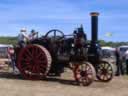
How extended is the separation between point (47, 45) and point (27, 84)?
92.3 inches

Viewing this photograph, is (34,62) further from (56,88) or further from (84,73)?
(56,88)

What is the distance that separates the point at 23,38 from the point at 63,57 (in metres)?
2.22

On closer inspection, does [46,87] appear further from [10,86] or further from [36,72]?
[36,72]

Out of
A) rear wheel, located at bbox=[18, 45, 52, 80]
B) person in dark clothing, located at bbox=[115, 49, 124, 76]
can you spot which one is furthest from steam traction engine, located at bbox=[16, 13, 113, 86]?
person in dark clothing, located at bbox=[115, 49, 124, 76]

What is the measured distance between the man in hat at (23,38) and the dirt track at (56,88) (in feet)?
5.22

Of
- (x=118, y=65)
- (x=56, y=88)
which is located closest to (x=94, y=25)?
(x=56, y=88)

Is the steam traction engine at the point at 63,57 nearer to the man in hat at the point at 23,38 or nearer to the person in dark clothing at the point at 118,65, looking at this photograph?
the man in hat at the point at 23,38

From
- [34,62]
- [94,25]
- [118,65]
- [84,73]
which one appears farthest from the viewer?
[118,65]

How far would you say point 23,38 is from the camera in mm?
19328

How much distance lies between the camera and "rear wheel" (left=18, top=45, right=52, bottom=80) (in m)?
17.8

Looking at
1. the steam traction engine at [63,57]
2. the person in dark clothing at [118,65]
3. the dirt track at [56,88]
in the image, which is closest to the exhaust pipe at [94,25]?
the steam traction engine at [63,57]

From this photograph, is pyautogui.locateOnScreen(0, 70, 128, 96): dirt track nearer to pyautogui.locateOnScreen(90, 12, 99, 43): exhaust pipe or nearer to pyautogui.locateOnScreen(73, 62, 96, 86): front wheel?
pyautogui.locateOnScreen(73, 62, 96, 86): front wheel

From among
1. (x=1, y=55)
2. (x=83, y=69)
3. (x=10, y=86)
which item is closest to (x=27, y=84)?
(x=10, y=86)

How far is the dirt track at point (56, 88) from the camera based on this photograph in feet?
46.5
